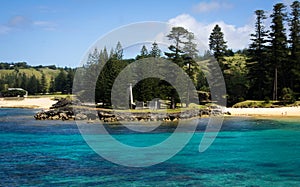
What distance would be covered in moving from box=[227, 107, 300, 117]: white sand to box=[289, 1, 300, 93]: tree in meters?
9.01

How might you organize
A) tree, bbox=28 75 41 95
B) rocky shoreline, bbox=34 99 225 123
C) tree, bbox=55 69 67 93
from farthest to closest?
tree, bbox=28 75 41 95 → tree, bbox=55 69 67 93 → rocky shoreline, bbox=34 99 225 123

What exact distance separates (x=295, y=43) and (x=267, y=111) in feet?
53.6

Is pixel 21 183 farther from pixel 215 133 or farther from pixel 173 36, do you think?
pixel 173 36

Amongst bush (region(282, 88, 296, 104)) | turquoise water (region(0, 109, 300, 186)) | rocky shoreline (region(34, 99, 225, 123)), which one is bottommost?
turquoise water (region(0, 109, 300, 186))

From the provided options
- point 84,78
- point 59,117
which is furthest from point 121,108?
point 84,78

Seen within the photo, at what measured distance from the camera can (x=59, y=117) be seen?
60781mm

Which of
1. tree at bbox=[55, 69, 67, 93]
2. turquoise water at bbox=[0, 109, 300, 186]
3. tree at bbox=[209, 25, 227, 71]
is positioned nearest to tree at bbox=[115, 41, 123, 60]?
tree at bbox=[209, 25, 227, 71]

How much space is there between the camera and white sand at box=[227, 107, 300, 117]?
5969 centimetres

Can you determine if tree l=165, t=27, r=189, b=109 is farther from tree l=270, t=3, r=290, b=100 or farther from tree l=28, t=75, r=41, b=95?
tree l=28, t=75, r=41, b=95

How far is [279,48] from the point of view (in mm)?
69250

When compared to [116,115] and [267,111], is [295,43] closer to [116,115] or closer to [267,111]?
[267,111]

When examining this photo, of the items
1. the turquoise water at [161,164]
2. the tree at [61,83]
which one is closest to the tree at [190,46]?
the turquoise water at [161,164]

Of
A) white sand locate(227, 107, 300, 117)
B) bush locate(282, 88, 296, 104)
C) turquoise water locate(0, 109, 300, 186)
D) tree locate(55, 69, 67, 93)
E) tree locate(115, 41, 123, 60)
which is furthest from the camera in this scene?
tree locate(55, 69, 67, 93)

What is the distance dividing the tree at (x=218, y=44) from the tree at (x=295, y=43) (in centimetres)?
1243
